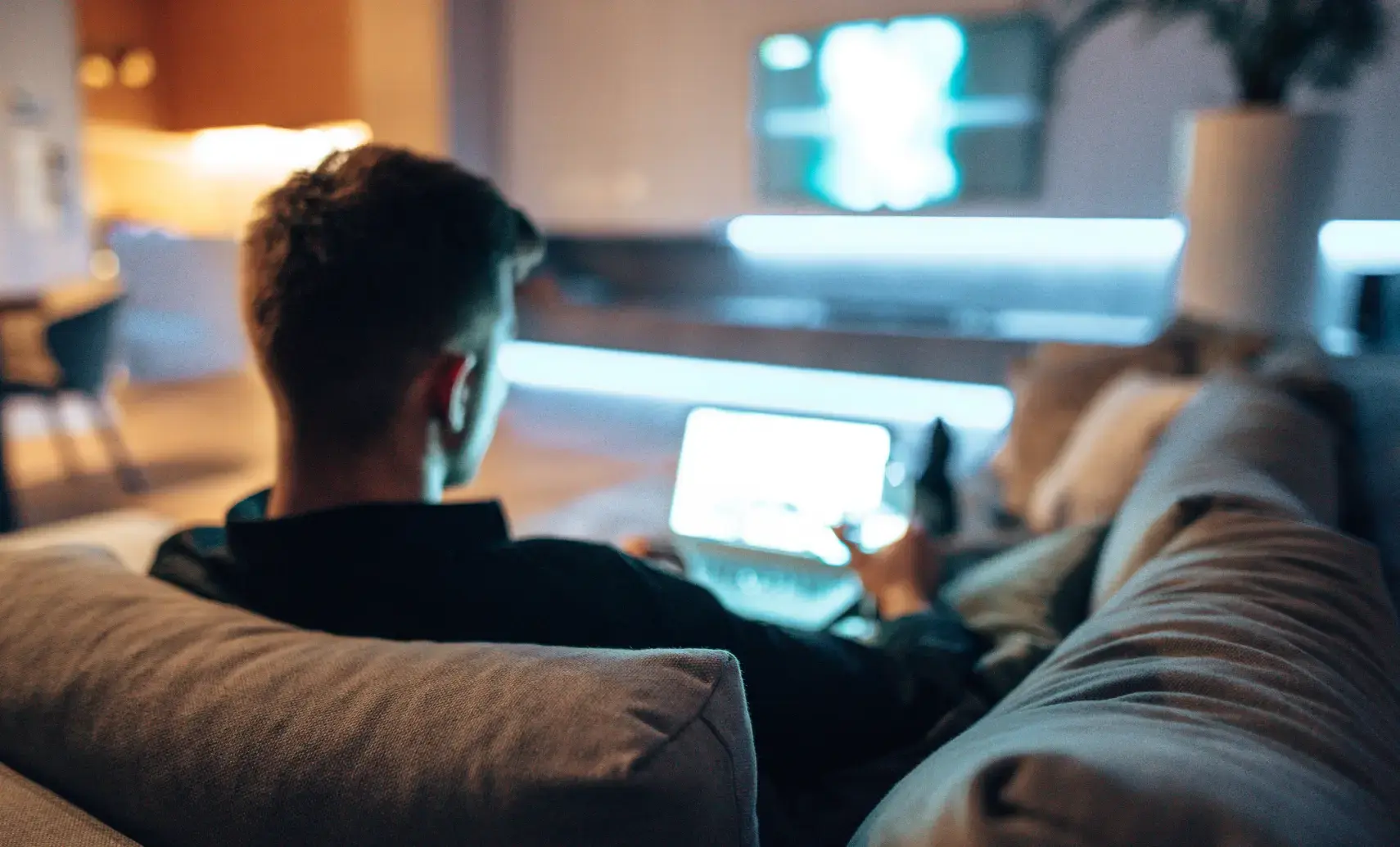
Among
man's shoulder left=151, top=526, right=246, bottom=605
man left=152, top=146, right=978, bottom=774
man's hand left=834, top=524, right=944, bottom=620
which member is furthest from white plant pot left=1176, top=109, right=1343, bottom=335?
man's shoulder left=151, top=526, right=246, bottom=605

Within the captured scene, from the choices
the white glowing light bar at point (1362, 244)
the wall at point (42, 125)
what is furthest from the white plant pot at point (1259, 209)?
the wall at point (42, 125)

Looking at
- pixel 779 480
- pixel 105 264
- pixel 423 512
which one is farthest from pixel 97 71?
pixel 423 512

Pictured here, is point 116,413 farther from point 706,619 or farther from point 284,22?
point 706,619

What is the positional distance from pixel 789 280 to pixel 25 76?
391 cm

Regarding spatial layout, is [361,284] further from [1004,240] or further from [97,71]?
[97,71]

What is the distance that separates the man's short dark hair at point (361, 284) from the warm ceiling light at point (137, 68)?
674 cm

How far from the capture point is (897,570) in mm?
1337

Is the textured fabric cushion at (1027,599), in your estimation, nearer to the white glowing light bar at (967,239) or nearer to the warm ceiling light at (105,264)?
the white glowing light bar at (967,239)

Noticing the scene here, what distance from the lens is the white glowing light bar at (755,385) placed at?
169 inches

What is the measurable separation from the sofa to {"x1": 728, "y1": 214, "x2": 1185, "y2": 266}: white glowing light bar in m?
3.45

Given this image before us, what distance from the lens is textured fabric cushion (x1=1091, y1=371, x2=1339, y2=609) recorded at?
938 mm

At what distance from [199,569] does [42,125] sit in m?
Result: 5.33

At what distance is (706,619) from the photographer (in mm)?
797

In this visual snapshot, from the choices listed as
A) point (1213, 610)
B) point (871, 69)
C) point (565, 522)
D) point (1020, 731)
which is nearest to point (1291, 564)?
point (1213, 610)
